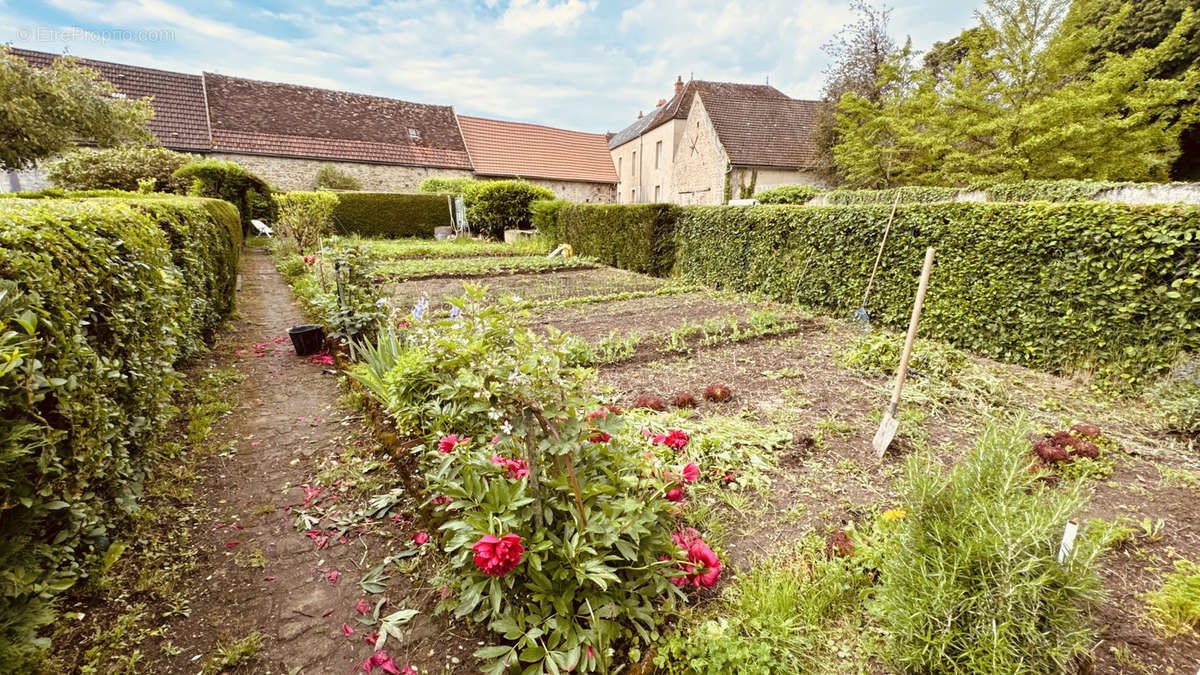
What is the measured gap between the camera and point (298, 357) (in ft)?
15.7

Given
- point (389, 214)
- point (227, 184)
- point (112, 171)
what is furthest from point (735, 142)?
point (112, 171)

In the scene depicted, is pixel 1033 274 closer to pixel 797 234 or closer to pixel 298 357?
pixel 797 234

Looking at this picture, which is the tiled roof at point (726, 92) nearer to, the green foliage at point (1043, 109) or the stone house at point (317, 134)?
the stone house at point (317, 134)

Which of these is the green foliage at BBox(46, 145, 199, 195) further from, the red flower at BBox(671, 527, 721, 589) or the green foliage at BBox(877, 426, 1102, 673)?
the green foliage at BBox(877, 426, 1102, 673)

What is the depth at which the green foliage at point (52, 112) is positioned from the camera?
11992 millimetres

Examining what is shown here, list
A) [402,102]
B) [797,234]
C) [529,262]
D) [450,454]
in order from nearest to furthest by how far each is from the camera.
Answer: [450,454] → [797,234] → [529,262] → [402,102]

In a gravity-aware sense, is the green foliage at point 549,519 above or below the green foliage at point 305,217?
below

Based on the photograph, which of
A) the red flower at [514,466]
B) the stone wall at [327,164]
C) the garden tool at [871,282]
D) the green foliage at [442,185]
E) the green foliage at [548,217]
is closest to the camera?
the red flower at [514,466]

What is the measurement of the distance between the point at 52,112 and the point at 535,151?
63.3 feet

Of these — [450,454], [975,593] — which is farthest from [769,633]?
[450,454]

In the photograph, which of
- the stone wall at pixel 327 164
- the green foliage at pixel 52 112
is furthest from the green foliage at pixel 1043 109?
the green foliage at pixel 52 112

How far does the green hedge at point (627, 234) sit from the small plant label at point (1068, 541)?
9231 mm

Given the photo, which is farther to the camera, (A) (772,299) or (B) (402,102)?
(B) (402,102)

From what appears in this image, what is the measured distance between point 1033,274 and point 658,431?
176 inches
